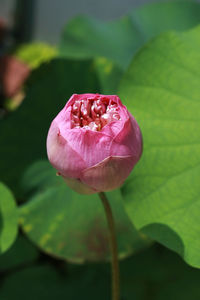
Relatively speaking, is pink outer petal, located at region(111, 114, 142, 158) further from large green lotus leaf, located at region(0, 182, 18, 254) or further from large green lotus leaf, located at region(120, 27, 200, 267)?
large green lotus leaf, located at region(0, 182, 18, 254)

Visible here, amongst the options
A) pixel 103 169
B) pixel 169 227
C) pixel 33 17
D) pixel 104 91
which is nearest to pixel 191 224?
pixel 169 227

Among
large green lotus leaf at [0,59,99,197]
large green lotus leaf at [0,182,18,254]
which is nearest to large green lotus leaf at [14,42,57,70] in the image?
large green lotus leaf at [0,59,99,197]

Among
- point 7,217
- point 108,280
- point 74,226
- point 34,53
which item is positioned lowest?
point 34,53

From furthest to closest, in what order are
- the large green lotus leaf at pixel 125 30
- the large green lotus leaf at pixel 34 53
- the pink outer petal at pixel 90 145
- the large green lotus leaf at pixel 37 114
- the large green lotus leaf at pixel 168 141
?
the large green lotus leaf at pixel 34 53, the large green lotus leaf at pixel 125 30, the large green lotus leaf at pixel 37 114, the large green lotus leaf at pixel 168 141, the pink outer petal at pixel 90 145

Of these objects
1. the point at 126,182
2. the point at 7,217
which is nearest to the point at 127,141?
the point at 126,182

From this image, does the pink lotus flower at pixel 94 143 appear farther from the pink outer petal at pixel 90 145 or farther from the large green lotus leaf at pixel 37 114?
the large green lotus leaf at pixel 37 114

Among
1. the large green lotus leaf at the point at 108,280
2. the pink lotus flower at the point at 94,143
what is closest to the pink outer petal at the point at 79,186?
the pink lotus flower at the point at 94,143

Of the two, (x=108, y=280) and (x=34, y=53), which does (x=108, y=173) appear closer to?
(x=108, y=280)
